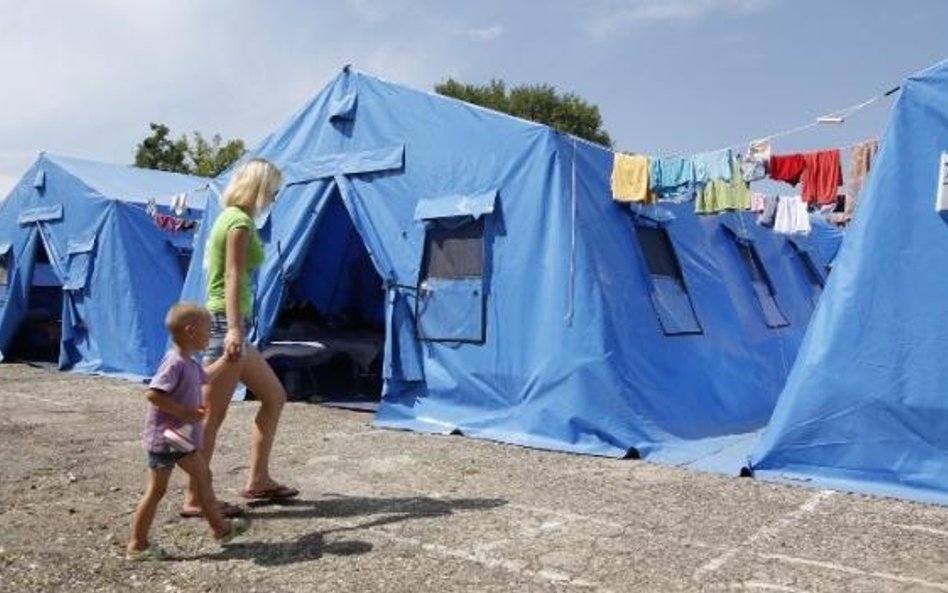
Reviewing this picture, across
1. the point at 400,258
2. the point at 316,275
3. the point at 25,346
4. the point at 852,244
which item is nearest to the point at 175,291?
the point at 316,275

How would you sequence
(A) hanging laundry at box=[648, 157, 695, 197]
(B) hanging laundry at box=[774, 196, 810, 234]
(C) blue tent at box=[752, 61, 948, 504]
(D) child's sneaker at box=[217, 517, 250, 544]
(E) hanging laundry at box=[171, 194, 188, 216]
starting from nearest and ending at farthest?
(D) child's sneaker at box=[217, 517, 250, 544] < (C) blue tent at box=[752, 61, 948, 504] < (A) hanging laundry at box=[648, 157, 695, 197] < (B) hanging laundry at box=[774, 196, 810, 234] < (E) hanging laundry at box=[171, 194, 188, 216]

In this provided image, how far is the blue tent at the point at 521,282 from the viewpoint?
6.74 meters

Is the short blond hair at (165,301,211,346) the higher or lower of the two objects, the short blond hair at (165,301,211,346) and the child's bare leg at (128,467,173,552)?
the higher

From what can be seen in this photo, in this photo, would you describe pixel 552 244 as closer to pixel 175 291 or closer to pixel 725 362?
pixel 725 362

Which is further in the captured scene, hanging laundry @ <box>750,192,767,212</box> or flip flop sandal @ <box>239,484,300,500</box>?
hanging laundry @ <box>750,192,767,212</box>

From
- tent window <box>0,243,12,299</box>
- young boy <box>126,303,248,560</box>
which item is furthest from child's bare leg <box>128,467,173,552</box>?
tent window <box>0,243,12,299</box>

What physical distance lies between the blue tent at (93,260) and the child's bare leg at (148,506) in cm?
842

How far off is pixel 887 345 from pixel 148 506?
4.24m

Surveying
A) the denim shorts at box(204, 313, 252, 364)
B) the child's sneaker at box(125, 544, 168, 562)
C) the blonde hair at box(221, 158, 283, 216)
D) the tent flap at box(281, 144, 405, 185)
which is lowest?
A: the child's sneaker at box(125, 544, 168, 562)

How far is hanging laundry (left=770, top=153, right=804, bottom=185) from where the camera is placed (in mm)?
7039

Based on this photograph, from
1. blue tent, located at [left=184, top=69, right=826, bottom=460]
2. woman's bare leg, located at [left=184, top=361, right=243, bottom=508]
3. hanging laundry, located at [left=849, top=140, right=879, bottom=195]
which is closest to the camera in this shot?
woman's bare leg, located at [left=184, top=361, right=243, bottom=508]

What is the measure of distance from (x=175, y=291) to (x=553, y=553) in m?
9.69

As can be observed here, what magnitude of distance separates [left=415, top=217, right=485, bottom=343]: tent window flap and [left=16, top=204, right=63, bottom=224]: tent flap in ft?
26.2

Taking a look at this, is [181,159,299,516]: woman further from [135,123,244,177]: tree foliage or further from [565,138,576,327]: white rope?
[135,123,244,177]: tree foliage
